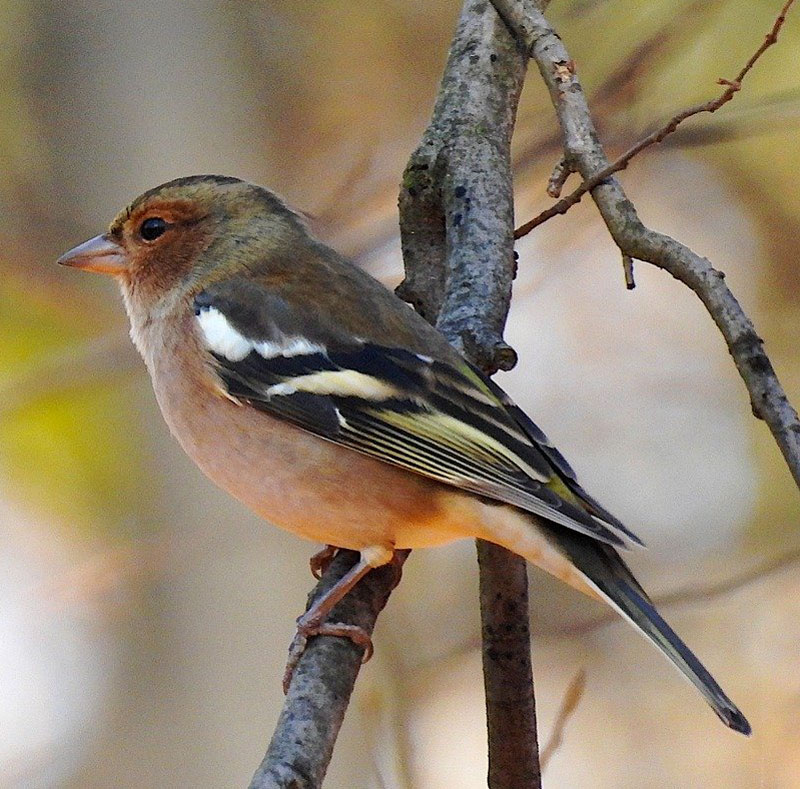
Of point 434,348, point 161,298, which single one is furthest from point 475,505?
point 161,298

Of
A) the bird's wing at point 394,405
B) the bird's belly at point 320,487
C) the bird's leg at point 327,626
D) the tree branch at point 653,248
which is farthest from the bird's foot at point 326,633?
the tree branch at point 653,248

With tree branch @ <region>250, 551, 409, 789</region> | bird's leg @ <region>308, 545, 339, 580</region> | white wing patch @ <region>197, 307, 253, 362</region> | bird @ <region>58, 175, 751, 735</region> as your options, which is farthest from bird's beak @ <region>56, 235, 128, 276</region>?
tree branch @ <region>250, 551, 409, 789</region>

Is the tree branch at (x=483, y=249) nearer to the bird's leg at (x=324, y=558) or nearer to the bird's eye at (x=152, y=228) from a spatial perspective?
the bird's leg at (x=324, y=558)

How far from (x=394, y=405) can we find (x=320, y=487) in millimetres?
255

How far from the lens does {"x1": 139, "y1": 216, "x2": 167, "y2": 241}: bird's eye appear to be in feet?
11.6

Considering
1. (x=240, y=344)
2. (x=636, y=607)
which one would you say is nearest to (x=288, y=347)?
(x=240, y=344)

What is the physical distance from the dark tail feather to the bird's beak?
63.1 inches

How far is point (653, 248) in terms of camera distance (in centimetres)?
245

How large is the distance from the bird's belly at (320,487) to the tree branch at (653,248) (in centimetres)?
73

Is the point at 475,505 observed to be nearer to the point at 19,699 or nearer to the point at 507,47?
the point at 507,47

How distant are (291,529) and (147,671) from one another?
1.84m

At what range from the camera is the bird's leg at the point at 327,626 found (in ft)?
8.42

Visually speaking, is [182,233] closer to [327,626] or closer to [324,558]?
[324,558]

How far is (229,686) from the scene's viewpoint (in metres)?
4.34
